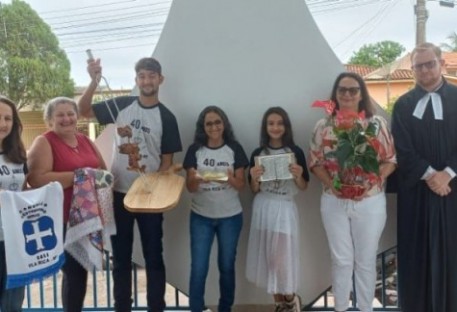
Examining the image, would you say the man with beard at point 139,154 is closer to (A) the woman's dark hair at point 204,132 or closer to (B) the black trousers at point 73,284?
(A) the woman's dark hair at point 204,132

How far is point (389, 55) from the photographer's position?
33.9 m

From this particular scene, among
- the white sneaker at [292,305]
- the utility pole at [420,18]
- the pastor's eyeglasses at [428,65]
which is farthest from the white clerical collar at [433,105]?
the utility pole at [420,18]

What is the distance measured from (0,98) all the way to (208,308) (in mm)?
2242

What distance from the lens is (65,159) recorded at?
3.13 m

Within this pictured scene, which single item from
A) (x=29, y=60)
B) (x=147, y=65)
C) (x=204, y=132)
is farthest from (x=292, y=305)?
(x=29, y=60)

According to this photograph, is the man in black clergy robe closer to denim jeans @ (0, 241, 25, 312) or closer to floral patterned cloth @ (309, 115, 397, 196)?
floral patterned cloth @ (309, 115, 397, 196)

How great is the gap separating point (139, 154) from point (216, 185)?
1.83 feet

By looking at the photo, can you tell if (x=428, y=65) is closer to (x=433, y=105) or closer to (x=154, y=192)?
(x=433, y=105)

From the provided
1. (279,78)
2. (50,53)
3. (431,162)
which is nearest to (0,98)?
(279,78)

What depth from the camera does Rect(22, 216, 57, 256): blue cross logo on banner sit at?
2861 mm

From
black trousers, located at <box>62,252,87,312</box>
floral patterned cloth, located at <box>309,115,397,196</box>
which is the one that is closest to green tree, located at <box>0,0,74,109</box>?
black trousers, located at <box>62,252,87,312</box>

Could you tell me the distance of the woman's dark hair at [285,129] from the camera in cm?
354

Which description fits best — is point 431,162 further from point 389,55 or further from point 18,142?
point 389,55

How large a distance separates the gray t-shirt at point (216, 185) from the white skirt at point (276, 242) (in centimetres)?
19
